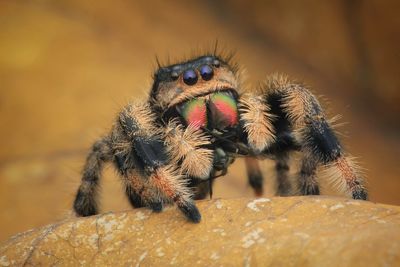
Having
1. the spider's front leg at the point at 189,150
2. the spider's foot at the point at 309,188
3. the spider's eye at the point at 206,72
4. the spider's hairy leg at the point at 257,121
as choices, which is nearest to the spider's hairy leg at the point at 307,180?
the spider's foot at the point at 309,188

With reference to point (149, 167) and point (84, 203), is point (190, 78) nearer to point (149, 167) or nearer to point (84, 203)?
point (149, 167)

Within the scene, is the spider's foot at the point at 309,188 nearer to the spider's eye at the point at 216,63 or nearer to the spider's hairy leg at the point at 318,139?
the spider's hairy leg at the point at 318,139

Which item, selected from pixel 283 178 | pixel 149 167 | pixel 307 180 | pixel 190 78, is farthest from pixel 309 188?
pixel 149 167

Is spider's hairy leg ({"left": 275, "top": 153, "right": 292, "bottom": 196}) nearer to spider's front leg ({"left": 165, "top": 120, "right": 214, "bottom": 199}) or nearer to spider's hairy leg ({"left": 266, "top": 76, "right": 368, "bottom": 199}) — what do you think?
spider's hairy leg ({"left": 266, "top": 76, "right": 368, "bottom": 199})

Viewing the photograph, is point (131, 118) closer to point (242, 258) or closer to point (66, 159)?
point (242, 258)

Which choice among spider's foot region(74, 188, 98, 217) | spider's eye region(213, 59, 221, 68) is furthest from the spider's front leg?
spider's foot region(74, 188, 98, 217)

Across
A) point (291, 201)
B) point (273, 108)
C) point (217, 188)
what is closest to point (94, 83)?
point (217, 188)

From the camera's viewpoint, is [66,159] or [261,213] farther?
[66,159]
